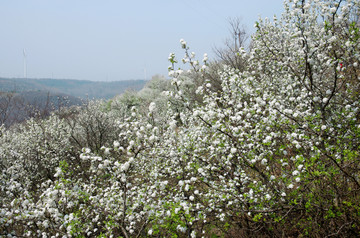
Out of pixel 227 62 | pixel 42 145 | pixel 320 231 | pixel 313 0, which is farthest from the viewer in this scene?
pixel 227 62

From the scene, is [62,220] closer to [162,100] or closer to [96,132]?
[96,132]

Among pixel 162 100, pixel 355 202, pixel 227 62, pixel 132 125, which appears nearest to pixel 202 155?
pixel 132 125

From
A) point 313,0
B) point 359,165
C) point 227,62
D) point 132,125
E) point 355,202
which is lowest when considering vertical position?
point 355,202

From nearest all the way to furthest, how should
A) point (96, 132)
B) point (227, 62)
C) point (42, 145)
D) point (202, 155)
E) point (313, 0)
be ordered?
point (313, 0), point (202, 155), point (42, 145), point (96, 132), point (227, 62)

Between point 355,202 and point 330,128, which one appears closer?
point 355,202

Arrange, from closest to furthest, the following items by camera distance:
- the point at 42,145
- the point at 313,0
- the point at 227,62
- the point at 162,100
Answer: the point at 313,0 < the point at 42,145 < the point at 227,62 < the point at 162,100

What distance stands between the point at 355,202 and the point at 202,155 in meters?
3.23

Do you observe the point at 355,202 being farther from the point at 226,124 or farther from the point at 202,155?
the point at 202,155

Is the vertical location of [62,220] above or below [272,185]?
below

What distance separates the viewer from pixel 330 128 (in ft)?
14.6

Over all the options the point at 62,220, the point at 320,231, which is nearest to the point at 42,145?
the point at 62,220

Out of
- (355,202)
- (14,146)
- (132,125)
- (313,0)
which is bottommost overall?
(14,146)

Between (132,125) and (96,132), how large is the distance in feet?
54.0

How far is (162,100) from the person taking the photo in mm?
30156
